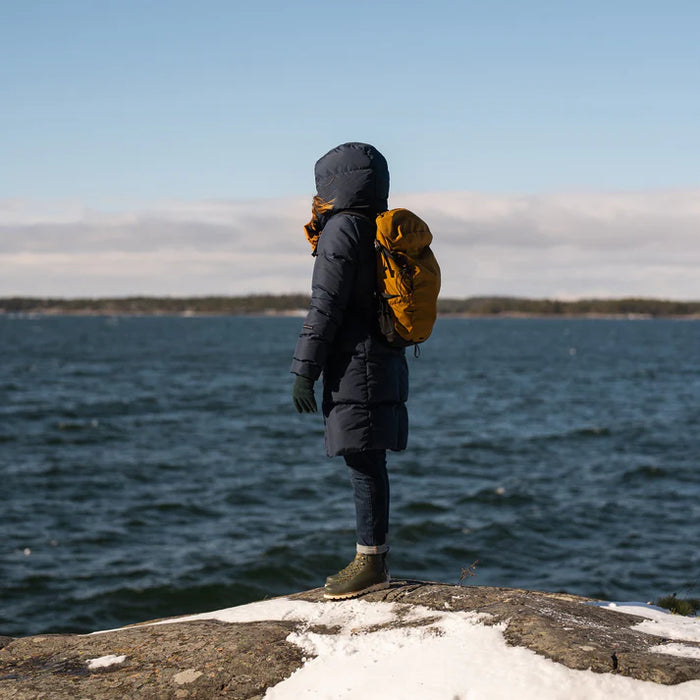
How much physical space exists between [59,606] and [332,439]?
10.1 metres

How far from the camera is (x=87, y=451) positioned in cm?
2700

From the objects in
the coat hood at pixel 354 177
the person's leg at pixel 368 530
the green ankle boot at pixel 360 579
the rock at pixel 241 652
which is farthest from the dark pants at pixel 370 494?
the coat hood at pixel 354 177

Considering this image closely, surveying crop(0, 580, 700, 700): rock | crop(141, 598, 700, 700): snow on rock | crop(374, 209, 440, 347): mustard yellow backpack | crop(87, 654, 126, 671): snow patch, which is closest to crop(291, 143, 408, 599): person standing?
crop(374, 209, 440, 347): mustard yellow backpack

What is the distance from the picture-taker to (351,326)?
5.12 meters

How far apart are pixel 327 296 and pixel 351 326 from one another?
0.31 m

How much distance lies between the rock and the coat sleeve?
5.30ft

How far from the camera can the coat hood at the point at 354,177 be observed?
5152 millimetres

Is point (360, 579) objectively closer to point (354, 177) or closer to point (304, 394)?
point (304, 394)

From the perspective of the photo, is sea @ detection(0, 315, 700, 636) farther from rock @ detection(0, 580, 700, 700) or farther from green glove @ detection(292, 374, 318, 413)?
green glove @ detection(292, 374, 318, 413)

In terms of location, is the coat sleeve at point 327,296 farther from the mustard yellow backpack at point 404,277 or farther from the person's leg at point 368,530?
the person's leg at point 368,530

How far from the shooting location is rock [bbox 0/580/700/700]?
4.22m

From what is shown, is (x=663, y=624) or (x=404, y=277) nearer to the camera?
(x=404, y=277)

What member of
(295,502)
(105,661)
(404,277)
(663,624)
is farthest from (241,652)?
(295,502)

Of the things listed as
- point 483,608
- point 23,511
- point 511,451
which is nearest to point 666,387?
point 511,451
